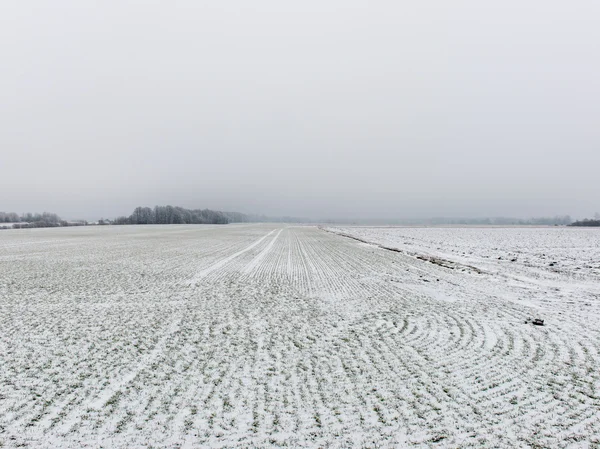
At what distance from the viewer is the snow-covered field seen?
7.46 ft

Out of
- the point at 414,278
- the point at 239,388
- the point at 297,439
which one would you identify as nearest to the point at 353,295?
the point at 414,278

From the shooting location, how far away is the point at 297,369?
3.21 meters

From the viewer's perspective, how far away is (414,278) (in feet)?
28.6

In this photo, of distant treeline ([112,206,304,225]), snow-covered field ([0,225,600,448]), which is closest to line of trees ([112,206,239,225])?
distant treeline ([112,206,304,225])

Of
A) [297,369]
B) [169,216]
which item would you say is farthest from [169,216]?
[297,369]

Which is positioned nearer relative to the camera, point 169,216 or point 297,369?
point 297,369

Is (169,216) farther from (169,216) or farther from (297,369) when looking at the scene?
(297,369)

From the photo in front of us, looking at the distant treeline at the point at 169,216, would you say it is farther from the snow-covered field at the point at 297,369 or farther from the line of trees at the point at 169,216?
the snow-covered field at the point at 297,369

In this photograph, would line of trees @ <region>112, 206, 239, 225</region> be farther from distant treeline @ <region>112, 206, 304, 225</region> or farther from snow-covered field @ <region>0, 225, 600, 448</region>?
snow-covered field @ <region>0, 225, 600, 448</region>

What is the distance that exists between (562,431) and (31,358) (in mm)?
4910

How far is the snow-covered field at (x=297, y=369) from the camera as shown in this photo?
7.46 feet

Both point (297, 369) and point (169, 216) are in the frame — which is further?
point (169, 216)

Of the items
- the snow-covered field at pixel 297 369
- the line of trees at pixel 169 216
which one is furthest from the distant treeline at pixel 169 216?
the snow-covered field at pixel 297 369

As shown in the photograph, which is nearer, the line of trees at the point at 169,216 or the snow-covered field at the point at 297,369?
the snow-covered field at the point at 297,369
